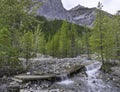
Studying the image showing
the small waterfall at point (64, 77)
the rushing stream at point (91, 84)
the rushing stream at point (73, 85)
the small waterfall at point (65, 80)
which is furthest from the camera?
the small waterfall at point (64, 77)

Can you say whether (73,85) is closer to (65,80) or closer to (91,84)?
(65,80)

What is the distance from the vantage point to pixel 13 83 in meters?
17.7

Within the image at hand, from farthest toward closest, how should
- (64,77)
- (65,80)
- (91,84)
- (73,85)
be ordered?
1. (64,77)
2. (65,80)
3. (91,84)
4. (73,85)

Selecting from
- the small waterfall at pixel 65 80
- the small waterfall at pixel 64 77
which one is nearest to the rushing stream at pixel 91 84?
the small waterfall at pixel 65 80

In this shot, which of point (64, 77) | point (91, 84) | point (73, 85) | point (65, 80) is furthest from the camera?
point (64, 77)

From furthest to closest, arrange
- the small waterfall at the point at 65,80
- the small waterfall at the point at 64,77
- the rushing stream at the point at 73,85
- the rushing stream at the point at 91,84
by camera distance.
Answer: the small waterfall at the point at 64,77 → the small waterfall at the point at 65,80 → the rushing stream at the point at 91,84 → the rushing stream at the point at 73,85

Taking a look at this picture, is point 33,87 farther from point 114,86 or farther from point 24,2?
point 24,2

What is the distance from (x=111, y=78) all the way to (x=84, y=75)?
304 centimetres

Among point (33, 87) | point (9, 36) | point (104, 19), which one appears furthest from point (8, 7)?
point (104, 19)

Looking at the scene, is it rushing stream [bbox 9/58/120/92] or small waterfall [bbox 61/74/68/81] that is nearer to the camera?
rushing stream [bbox 9/58/120/92]

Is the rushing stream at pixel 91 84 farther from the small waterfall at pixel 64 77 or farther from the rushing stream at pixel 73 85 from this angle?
the small waterfall at pixel 64 77

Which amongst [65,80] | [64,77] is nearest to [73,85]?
[65,80]

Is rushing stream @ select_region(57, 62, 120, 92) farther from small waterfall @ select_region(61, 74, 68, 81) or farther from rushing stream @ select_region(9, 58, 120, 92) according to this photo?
small waterfall @ select_region(61, 74, 68, 81)

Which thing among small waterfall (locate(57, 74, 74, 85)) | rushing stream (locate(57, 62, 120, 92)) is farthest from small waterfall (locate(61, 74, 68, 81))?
rushing stream (locate(57, 62, 120, 92))
